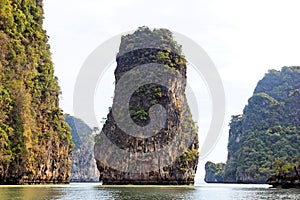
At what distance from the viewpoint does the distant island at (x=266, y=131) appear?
258ft

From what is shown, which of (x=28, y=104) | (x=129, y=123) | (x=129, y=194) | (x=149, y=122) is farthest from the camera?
(x=129, y=123)

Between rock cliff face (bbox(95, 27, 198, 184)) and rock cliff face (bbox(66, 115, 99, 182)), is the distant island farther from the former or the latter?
rock cliff face (bbox(66, 115, 99, 182))

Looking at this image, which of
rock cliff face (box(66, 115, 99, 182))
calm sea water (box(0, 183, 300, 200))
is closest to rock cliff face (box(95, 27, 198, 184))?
calm sea water (box(0, 183, 300, 200))

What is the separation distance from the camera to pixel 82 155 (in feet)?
413

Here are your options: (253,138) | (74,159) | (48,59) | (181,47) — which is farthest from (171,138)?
(74,159)

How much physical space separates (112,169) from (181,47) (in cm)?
2018

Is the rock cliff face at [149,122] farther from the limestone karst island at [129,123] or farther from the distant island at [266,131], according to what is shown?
the distant island at [266,131]

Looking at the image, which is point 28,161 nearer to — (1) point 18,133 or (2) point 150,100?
(1) point 18,133

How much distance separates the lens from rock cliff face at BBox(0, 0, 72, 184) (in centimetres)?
3568

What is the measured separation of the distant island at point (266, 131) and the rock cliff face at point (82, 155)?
33.9m

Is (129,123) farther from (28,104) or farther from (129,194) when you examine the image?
(129,194)

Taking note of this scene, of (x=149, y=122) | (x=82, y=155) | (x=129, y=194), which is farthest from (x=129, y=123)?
(x=82, y=155)

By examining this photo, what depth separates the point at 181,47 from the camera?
66688 millimetres

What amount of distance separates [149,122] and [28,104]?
21717mm
